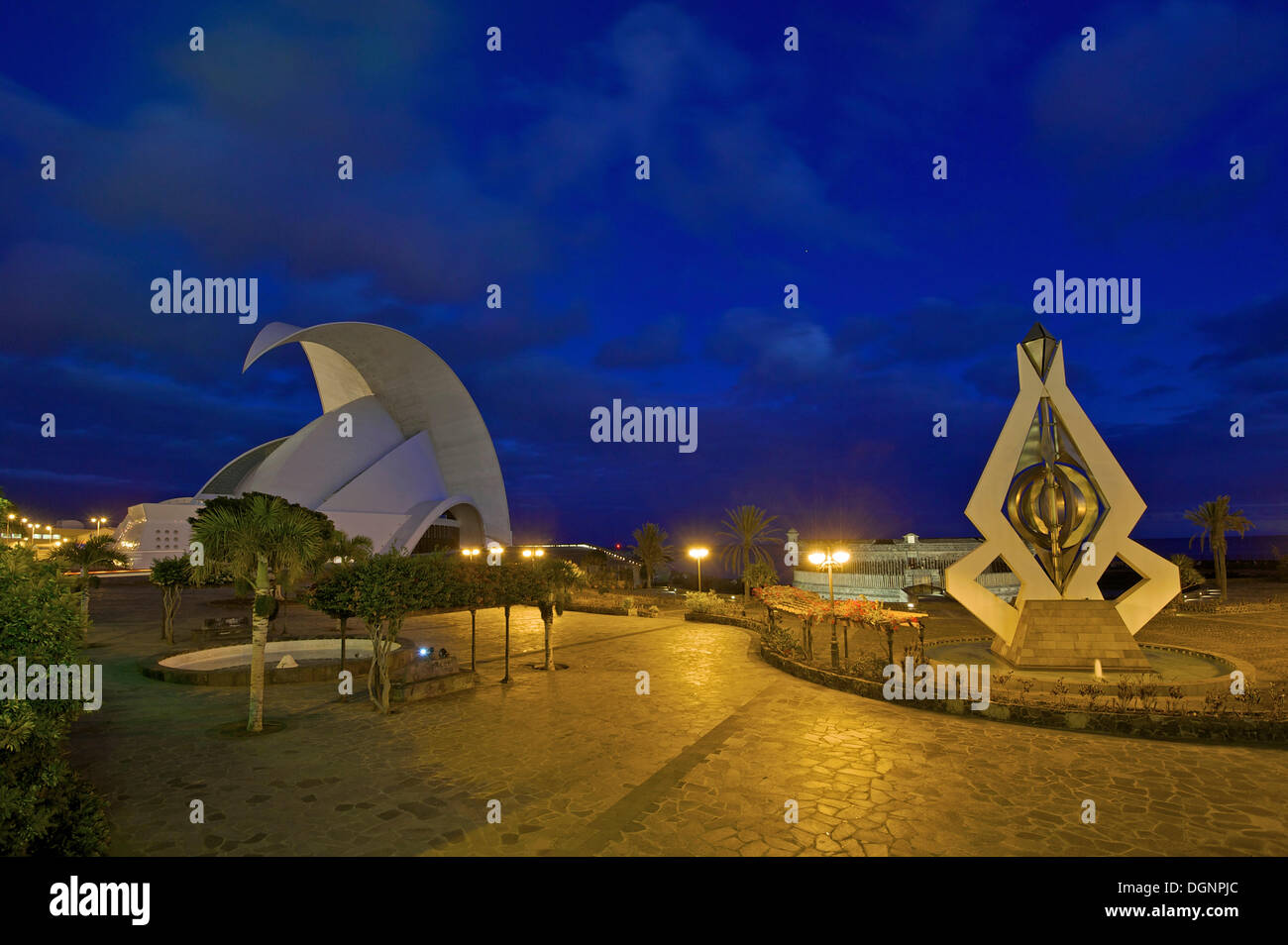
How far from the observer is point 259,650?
1064 centimetres

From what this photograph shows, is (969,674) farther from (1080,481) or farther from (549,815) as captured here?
(549,815)

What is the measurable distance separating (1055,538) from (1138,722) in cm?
595

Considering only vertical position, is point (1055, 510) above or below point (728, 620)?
above

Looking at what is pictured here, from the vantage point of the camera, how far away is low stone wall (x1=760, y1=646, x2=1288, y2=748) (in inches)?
372

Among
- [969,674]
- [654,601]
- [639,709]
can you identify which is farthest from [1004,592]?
[639,709]

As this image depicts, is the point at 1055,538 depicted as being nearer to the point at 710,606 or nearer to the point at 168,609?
the point at 710,606

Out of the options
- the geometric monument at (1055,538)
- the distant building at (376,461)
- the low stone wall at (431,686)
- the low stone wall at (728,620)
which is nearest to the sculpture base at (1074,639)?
the geometric monument at (1055,538)

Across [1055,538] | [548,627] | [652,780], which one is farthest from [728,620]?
[652,780]

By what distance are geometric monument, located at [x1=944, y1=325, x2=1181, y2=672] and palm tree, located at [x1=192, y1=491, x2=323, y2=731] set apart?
13883mm

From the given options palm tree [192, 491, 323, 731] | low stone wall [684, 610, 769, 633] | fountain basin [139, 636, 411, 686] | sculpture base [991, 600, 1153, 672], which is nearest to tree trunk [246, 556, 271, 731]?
palm tree [192, 491, 323, 731]

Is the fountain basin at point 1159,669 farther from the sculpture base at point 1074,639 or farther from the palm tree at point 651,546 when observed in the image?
the palm tree at point 651,546

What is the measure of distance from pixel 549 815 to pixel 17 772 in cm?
482

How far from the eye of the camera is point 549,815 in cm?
691

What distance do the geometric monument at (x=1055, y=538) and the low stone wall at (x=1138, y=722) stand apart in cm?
412
